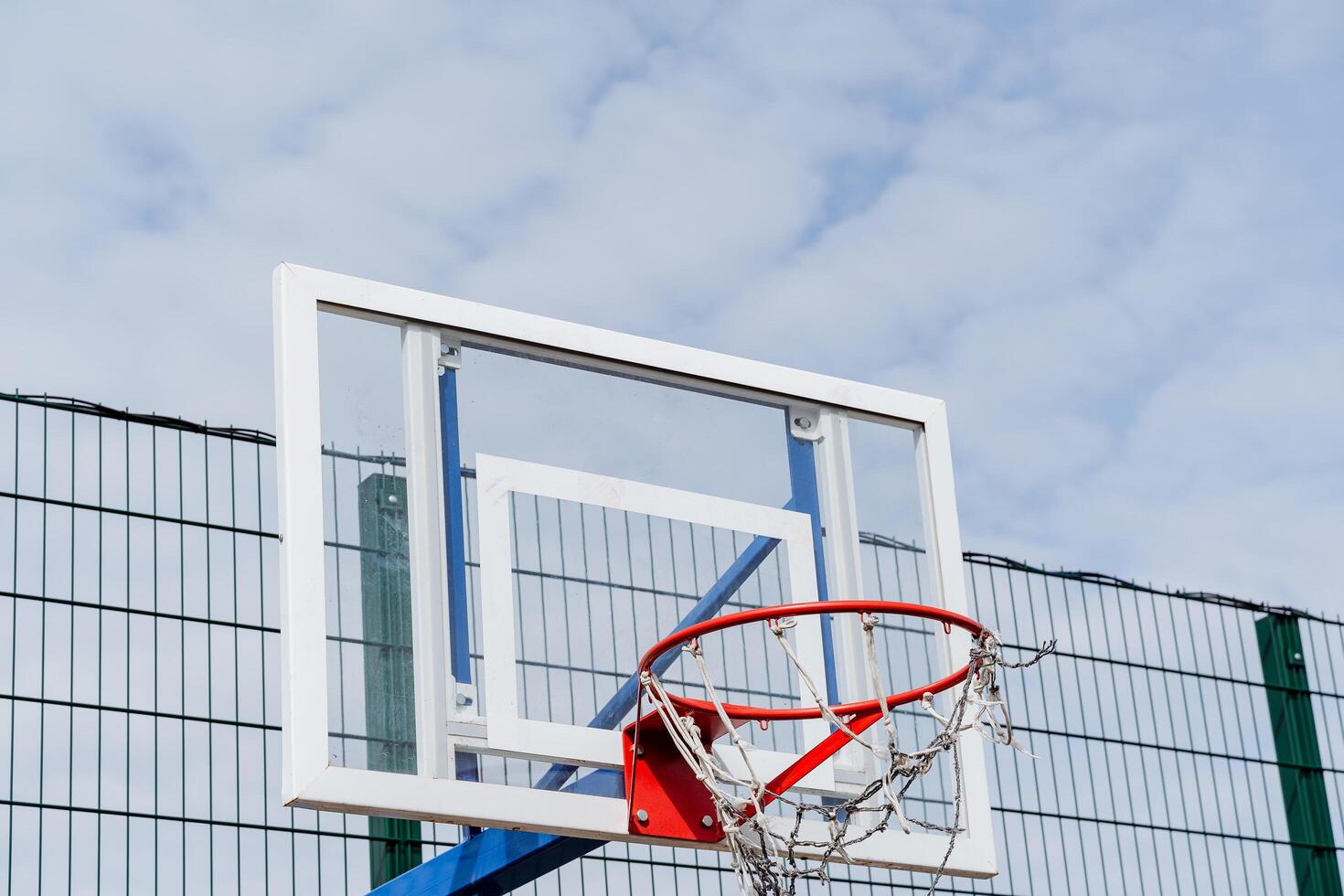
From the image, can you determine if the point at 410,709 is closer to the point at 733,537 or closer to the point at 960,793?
the point at 733,537

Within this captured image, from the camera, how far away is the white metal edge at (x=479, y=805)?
4.06m

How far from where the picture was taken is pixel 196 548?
18.7 feet

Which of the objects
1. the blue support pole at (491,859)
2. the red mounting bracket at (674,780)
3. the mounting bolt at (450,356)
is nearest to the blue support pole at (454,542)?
the mounting bolt at (450,356)

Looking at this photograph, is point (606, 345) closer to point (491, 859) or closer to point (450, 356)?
point (450, 356)

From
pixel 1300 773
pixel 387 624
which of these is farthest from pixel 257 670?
pixel 1300 773

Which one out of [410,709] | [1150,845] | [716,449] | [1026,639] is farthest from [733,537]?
[1150,845]

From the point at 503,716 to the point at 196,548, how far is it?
1.67m

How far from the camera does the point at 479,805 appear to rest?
168 inches

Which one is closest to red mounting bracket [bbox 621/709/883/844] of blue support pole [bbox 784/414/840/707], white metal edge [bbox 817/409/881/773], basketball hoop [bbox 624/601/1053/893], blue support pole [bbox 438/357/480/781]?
basketball hoop [bbox 624/601/1053/893]

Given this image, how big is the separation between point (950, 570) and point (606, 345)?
111cm

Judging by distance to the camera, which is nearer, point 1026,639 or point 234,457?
point 234,457

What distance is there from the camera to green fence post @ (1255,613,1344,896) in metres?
7.96

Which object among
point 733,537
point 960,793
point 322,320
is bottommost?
point 960,793

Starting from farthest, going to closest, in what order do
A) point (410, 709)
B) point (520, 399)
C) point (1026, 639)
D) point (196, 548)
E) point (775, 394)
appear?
1. point (1026, 639)
2. point (196, 548)
3. point (775, 394)
4. point (520, 399)
5. point (410, 709)
